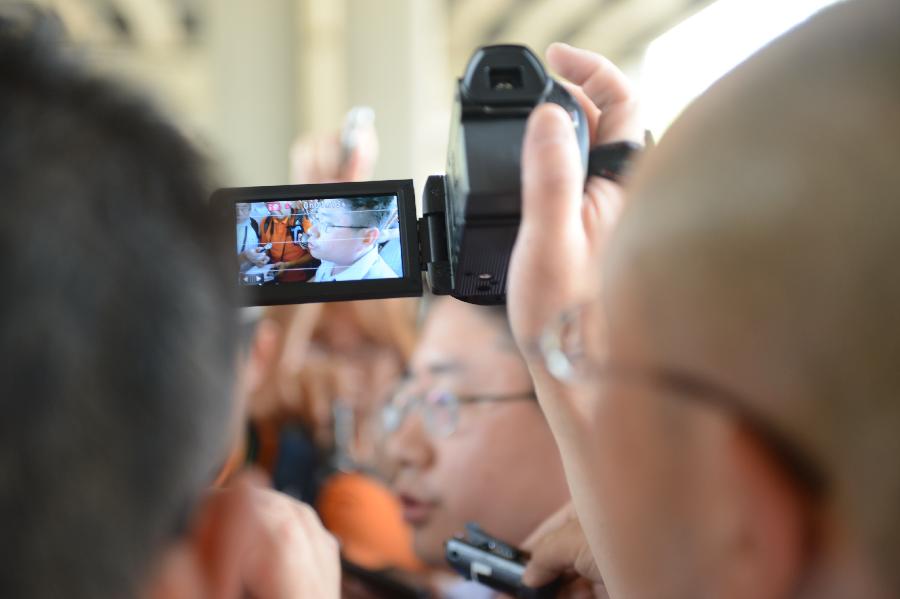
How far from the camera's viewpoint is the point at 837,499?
36 cm

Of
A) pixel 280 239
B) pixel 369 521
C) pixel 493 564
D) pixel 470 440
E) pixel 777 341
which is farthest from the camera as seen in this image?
pixel 369 521

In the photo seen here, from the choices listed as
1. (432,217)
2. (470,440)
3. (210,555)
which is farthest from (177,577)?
(470,440)

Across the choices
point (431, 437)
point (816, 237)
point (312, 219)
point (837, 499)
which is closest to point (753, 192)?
point (816, 237)

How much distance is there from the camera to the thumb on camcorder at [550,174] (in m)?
0.54

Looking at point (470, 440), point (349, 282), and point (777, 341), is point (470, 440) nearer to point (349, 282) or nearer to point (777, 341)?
point (349, 282)

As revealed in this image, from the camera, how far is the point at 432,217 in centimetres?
71

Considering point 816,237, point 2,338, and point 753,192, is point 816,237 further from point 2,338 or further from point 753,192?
point 2,338

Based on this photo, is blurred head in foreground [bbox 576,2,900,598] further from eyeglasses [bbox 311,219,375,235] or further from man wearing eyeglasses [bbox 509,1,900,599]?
eyeglasses [bbox 311,219,375,235]

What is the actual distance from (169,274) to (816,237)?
0.93ft

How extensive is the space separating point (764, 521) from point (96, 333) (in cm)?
30

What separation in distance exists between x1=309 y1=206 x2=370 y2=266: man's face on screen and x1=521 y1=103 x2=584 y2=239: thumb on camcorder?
186 millimetres

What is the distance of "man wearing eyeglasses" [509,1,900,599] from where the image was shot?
35 cm

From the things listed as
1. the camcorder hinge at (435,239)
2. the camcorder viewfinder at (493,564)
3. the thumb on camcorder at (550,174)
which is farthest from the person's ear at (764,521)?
the camcorder viewfinder at (493,564)

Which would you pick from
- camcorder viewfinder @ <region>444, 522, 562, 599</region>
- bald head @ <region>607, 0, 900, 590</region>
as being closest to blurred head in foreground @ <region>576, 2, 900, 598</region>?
bald head @ <region>607, 0, 900, 590</region>
